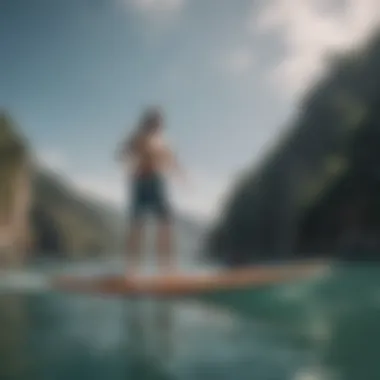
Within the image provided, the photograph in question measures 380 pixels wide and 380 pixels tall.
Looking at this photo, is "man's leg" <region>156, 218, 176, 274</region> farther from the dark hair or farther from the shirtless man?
the dark hair

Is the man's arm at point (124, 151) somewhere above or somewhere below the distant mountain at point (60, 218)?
above

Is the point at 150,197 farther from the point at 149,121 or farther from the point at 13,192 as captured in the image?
the point at 13,192

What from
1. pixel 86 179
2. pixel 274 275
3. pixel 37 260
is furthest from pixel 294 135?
pixel 37 260

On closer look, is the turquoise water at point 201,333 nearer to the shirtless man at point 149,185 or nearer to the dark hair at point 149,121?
the shirtless man at point 149,185

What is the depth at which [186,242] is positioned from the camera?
4.52 feet

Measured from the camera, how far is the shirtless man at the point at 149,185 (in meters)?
1.38

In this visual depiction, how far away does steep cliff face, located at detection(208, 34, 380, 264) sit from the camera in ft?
4.61

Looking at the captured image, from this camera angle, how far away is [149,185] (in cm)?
139

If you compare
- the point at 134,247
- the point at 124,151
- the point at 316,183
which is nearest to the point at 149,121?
the point at 124,151

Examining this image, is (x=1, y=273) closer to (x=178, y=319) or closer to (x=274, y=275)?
(x=178, y=319)

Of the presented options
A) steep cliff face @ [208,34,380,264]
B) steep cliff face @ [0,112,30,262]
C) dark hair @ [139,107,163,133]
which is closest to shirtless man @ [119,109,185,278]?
dark hair @ [139,107,163,133]

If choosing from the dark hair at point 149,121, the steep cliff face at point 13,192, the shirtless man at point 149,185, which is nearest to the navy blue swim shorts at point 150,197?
the shirtless man at point 149,185

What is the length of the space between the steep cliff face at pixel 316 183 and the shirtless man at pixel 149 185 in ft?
0.36

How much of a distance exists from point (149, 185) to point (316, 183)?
36 centimetres
